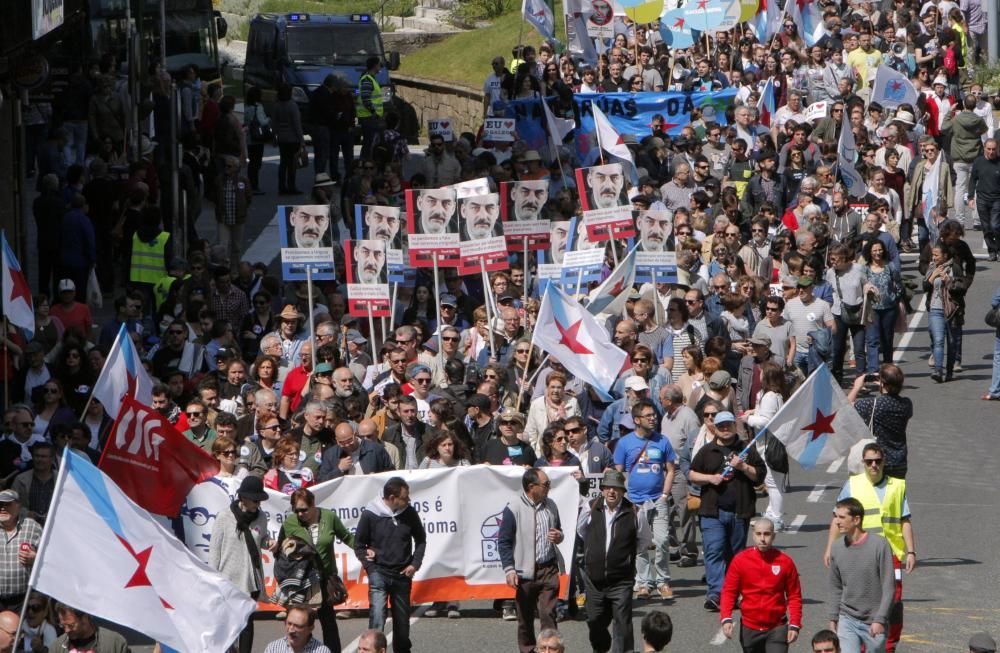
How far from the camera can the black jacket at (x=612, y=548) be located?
13.7 meters

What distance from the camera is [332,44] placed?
119 feet

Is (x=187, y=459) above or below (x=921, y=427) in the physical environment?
above

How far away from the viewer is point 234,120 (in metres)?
26.8

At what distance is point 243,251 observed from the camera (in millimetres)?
27844

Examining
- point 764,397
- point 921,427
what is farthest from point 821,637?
point 921,427

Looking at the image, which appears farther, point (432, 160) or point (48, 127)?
point (48, 127)

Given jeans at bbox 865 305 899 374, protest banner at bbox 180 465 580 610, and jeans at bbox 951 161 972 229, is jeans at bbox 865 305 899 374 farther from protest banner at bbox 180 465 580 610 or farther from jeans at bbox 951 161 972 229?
jeans at bbox 951 161 972 229

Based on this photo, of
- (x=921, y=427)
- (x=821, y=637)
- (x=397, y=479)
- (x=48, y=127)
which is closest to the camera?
(x=821, y=637)

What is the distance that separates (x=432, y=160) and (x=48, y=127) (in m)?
6.68

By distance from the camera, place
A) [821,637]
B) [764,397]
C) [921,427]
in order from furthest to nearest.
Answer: [921,427] < [764,397] < [821,637]

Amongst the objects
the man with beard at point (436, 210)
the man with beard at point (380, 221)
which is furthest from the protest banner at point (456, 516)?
the man with beard at point (380, 221)

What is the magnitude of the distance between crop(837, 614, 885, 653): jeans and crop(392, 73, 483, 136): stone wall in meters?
28.7

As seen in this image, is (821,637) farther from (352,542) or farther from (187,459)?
(187,459)

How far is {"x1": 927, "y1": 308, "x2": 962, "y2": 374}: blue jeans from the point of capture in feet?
72.0
